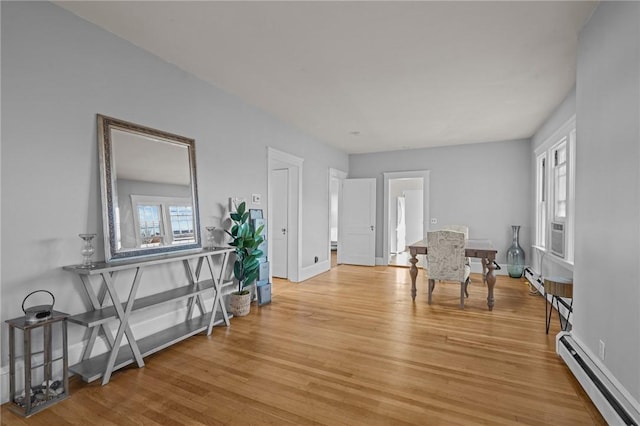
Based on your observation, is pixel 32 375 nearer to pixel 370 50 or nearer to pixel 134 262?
pixel 134 262

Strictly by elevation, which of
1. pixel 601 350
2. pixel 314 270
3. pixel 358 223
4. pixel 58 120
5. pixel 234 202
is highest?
pixel 58 120

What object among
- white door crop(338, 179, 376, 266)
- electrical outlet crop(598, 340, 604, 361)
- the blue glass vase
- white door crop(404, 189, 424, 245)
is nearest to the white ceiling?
electrical outlet crop(598, 340, 604, 361)

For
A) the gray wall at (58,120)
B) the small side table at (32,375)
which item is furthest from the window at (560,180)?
the small side table at (32,375)

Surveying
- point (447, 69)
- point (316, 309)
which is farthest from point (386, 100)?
point (316, 309)

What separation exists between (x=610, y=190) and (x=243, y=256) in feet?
10.9

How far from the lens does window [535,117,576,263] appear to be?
3840mm

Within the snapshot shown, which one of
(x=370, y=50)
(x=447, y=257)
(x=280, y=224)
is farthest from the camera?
(x=280, y=224)

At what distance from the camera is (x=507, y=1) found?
214 centimetres

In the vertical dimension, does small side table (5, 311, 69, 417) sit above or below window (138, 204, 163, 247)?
below

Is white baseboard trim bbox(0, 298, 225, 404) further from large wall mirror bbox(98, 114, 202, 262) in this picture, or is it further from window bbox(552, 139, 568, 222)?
window bbox(552, 139, 568, 222)

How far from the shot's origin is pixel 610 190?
1962 millimetres

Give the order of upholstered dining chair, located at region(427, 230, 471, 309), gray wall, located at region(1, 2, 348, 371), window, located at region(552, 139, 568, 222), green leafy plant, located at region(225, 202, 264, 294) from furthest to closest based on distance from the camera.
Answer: window, located at region(552, 139, 568, 222) → upholstered dining chair, located at region(427, 230, 471, 309) → green leafy plant, located at region(225, 202, 264, 294) → gray wall, located at region(1, 2, 348, 371)

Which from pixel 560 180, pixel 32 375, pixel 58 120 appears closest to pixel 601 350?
pixel 560 180

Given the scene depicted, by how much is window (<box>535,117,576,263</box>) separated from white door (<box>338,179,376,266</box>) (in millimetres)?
3148
